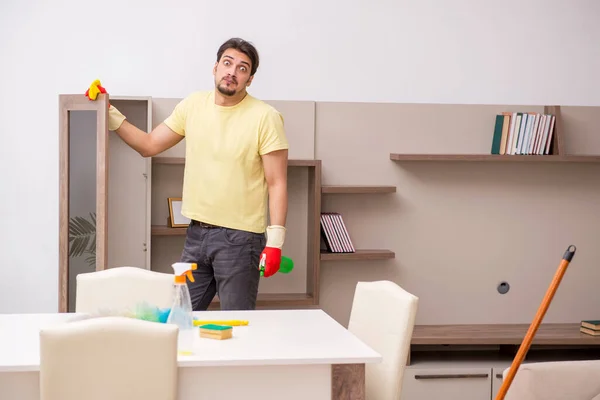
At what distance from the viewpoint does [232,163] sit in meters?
3.71

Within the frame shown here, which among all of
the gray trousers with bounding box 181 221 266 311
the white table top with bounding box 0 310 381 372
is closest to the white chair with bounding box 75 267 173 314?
the white table top with bounding box 0 310 381 372

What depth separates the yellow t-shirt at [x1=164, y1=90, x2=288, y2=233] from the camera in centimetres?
370

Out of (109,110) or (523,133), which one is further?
(523,133)

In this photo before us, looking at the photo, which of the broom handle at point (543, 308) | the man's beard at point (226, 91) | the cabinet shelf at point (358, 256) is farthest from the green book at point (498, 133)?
the broom handle at point (543, 308)

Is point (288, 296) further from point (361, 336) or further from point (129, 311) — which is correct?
point (129, 311)

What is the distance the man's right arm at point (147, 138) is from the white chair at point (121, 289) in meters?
0.95

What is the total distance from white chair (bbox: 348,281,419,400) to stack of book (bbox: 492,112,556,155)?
6.50 feet

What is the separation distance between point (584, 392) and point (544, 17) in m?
3.19

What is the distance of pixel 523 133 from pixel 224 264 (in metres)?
2.07

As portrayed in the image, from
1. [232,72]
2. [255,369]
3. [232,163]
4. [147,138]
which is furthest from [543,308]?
[147,138]

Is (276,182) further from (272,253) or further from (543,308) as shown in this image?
(543,308)

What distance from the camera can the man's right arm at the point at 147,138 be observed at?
13.0 ft

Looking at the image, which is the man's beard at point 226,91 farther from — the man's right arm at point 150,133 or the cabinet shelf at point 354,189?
the cabinet shelf at point 354,189

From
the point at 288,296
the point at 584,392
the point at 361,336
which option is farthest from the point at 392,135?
the point at 584,392
